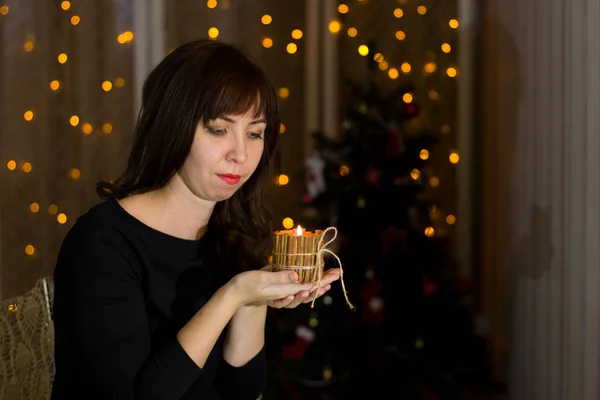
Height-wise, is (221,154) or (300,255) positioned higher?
(221,154)

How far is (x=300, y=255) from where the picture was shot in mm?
1409

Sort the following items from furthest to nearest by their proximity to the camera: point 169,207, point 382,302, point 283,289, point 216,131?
point 382,302
point 169,207
point 216,131
point 283,289

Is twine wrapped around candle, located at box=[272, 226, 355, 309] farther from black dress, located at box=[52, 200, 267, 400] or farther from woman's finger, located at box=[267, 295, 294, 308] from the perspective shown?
black dress, located at box=[52, 200, 267, 400]

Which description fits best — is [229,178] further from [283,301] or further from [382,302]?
[382,302]

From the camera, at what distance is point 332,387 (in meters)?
2.78

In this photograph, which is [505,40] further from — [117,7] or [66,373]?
[66,373]

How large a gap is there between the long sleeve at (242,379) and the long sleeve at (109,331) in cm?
27

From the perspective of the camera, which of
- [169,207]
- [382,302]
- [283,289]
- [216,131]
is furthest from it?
[382,302]

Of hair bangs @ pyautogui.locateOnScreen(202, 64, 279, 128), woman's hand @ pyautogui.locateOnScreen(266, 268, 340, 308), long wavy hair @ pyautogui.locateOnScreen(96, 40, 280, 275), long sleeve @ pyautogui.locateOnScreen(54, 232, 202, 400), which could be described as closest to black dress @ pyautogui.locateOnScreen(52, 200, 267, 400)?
long sleeve @ pyautogui.locateOnScreen(54, 232, 202, 400)

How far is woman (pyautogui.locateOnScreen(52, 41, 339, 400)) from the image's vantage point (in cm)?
142

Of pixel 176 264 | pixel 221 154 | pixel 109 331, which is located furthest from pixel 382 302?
pixel 109 331

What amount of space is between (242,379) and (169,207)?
0.45 meters

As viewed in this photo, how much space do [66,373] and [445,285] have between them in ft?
5.41

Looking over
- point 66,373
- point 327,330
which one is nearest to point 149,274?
point 66,373
